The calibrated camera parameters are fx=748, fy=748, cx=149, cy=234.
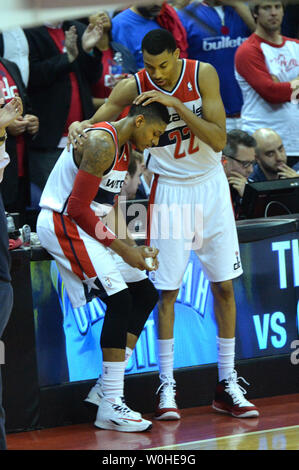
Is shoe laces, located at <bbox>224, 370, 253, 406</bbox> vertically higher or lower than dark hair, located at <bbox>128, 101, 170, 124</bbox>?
lower

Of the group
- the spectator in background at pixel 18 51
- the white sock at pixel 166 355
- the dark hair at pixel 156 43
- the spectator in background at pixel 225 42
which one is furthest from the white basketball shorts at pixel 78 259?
the spectator in background at pixel 225 42

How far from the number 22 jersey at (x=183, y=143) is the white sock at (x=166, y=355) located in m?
0.95

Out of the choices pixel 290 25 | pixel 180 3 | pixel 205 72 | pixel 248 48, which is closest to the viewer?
pixel 180 3

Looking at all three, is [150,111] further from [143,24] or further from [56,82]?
[143,24]

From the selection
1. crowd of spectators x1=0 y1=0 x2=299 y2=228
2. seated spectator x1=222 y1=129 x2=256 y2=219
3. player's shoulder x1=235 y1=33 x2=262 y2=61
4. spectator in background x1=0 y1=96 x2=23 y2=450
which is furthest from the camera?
player's shoulder x1=235 y1=33 x2=262 y2=61

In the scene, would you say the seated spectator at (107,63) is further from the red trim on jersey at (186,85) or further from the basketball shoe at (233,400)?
the basketball shoe at (233,400)

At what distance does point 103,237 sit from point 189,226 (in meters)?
0.58

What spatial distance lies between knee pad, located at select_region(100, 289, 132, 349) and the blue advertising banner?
40cm

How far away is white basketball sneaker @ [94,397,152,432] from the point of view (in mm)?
3934

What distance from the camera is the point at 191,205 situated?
14.1 ft

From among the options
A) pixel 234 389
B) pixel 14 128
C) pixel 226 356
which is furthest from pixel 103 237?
pixel 14 128

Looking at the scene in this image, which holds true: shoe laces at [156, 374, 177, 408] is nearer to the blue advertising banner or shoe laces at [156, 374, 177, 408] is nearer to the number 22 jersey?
the blue advertising banner

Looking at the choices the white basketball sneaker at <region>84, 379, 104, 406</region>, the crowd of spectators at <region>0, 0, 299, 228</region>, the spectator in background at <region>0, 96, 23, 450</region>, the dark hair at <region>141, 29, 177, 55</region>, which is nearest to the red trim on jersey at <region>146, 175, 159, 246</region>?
the dark hair at <region>141, 29, 177, 55</region>

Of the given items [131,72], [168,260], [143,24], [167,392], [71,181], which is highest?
[143,24]
